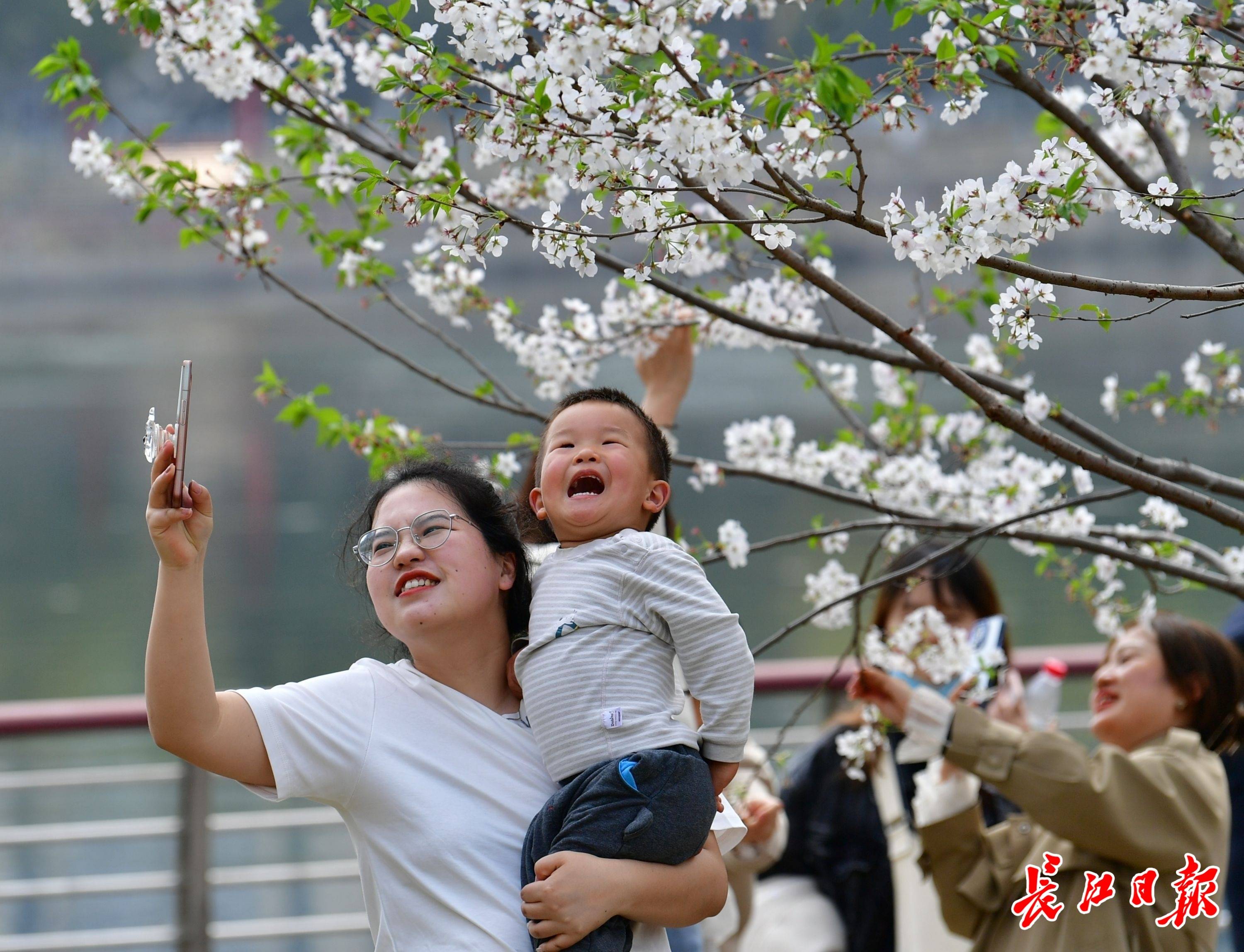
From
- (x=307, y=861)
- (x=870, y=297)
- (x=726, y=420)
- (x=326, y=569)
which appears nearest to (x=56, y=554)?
(x=326, y=569)

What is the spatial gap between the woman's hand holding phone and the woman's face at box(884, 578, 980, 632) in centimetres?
172

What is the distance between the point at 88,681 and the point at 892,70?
29.0ft

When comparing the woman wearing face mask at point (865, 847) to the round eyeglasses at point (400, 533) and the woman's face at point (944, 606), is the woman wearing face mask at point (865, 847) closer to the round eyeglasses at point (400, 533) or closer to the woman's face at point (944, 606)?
the woman's face at point (944, 606)

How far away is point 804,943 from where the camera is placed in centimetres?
264

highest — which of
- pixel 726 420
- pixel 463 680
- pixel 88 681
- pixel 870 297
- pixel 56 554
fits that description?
pixel 870 297

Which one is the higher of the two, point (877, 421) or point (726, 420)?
point (726, 420)

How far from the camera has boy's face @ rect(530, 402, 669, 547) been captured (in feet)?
5.15

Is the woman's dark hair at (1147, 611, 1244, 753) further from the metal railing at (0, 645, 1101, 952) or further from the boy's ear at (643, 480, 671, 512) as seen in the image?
the boy's ear at (643, 480, 671, 512)

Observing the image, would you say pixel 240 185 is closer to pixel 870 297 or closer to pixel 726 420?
pixel 726 420

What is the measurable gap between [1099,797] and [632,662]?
1.05 metres

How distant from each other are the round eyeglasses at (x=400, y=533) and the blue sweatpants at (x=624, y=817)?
0.34 metres

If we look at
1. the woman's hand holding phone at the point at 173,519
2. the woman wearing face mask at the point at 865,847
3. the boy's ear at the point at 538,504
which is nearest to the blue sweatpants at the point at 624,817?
the boy's ear at the point at 538,504

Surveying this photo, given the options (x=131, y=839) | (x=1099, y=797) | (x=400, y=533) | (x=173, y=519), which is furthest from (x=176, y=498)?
(x=131, y=839)

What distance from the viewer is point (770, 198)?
1565 millimetres
